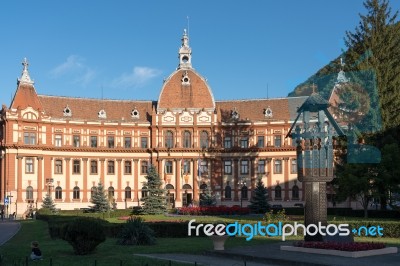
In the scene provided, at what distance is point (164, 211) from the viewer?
65188 mm

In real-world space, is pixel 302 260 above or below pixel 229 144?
below

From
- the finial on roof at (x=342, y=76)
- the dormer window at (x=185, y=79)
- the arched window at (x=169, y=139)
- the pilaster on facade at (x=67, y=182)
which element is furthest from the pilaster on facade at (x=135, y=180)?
the finial on roof at (x=342, y=76)

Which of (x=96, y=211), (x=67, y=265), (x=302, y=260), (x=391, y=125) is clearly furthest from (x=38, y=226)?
(x=391, y=125)

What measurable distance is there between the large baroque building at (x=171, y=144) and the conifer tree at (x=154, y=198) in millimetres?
14235

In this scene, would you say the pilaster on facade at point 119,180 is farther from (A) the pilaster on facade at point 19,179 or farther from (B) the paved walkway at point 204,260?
(B) the paved walkway at point 204,260

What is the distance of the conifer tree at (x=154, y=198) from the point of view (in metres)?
64.2

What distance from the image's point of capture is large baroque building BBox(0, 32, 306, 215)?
3123 inches

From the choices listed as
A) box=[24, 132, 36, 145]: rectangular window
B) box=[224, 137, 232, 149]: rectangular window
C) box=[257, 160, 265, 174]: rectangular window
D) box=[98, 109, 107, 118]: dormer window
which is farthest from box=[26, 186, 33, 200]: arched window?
box=[257, 160, 265, 174]: rectangular window

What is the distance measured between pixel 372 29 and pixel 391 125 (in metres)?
11.0

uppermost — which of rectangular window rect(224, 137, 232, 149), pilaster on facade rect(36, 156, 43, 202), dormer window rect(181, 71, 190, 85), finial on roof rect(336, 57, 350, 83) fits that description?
dormer window rect(181, 71, 190, 85)

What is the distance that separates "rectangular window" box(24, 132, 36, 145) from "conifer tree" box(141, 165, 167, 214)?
2019 centimetres

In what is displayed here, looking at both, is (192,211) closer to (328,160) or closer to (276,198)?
(276,198)

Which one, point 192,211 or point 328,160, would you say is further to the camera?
point 192,211

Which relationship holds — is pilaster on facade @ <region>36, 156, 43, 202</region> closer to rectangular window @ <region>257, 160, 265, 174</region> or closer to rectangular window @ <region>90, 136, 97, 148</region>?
rectangular window @ <region>90, 136, 97, 148</region>
